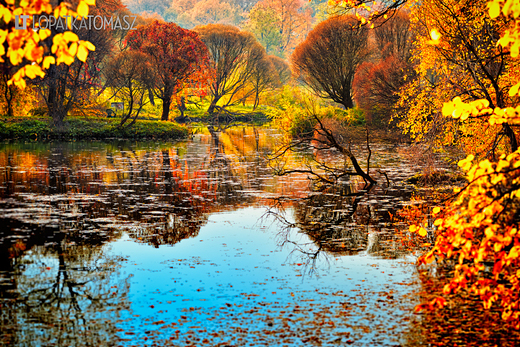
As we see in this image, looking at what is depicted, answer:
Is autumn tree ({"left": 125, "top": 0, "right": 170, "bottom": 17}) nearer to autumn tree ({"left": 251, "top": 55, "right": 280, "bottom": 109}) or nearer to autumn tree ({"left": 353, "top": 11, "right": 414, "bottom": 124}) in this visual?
autumn tree ({"left": 251, "top": 55, "right": 280, "bottom": 109})

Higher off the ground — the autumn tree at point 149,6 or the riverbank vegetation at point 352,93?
the autumn tree at point 149,6

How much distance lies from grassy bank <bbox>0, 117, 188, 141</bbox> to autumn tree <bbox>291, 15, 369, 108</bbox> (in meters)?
10.3

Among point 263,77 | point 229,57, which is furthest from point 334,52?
point 263,77

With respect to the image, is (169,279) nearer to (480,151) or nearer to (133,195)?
(133,195)

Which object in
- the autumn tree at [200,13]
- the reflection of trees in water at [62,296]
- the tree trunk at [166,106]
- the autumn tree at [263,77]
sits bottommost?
the reflection of trees in water at [62,296]

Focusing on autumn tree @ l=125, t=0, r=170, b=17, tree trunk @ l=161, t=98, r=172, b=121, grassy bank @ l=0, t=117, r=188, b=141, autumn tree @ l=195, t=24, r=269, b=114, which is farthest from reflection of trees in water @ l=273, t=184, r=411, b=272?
autumn tree @ l=125, t=0, r=170, b=17

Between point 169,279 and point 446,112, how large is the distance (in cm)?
505

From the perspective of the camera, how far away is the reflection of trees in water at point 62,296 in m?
6.03

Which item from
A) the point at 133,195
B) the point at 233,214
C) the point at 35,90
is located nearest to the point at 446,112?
the point at 233,214

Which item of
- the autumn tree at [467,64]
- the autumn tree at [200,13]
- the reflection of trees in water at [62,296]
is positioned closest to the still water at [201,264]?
the reflection of trees in water at [62,296]

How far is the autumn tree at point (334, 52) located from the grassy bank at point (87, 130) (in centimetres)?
1026

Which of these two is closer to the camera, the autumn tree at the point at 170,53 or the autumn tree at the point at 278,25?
the autumn tree at the point at 170,53

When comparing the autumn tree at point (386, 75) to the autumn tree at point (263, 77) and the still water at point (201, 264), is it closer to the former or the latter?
the still water at point (201, 264)

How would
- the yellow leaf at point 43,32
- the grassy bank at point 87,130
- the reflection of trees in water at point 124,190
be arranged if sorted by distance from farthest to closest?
the grassy bank at point 87,130 → the reflection of trees in water at point 124,190 → the yellow leaf at point 43,32
